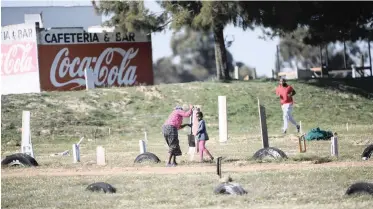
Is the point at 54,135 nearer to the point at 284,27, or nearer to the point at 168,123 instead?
the point at 168,123

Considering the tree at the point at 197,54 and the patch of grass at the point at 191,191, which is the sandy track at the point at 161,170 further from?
the tree at the point at 197,54

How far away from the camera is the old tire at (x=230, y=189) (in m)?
14.3

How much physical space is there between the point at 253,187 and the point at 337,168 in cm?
276

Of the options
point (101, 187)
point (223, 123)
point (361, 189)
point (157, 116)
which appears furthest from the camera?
point (157, 116)

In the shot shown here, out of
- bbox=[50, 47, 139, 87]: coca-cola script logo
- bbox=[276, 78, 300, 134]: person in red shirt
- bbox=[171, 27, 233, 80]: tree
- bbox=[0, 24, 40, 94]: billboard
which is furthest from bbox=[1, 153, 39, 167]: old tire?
bbox=[171, 27, 233, 80]: tree

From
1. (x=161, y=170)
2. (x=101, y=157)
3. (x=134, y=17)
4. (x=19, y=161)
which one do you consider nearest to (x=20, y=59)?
(x=134, y=17)

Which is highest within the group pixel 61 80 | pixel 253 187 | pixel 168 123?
pixel 61 80

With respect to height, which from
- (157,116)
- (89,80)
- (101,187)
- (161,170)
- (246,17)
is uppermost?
(246,17)

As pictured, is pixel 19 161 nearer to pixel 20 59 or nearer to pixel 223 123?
pixel 223 123

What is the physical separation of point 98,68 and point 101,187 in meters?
26.7

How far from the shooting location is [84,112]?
3488cm

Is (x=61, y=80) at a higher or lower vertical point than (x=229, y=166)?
higher

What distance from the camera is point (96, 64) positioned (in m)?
41.6

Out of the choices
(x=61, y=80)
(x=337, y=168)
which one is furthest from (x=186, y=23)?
(x=337, y=168)
